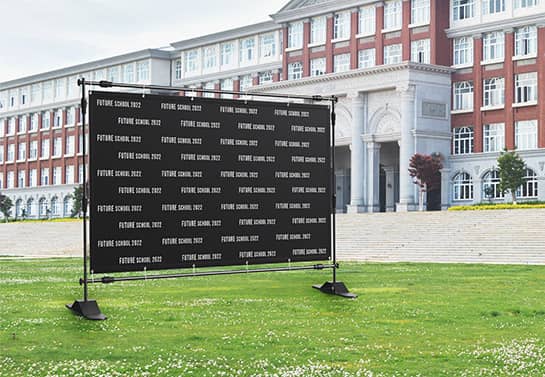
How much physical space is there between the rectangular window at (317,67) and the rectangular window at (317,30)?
4.37ft

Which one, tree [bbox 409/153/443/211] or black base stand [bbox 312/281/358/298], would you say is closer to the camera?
black base stand [bbox 312/281/358/298]

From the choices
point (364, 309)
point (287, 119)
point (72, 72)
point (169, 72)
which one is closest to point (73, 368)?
point (364, 309)

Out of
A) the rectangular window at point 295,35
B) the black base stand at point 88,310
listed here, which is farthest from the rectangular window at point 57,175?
the black base stand at point 88,310

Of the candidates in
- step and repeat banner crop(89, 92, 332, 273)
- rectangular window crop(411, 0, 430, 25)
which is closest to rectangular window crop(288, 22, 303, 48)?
rectangular window crop(411, 0, 430, 25)

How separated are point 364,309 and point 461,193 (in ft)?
141

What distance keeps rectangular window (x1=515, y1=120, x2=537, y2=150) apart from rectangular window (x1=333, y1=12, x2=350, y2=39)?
46.3 ft

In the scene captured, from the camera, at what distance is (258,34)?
233 ft

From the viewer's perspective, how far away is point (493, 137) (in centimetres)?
5506

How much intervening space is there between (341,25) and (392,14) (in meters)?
4.36

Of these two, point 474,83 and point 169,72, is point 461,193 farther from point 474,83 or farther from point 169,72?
point 169,72

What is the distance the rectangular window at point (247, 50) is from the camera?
235 feet

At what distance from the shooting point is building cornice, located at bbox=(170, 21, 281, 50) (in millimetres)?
69562

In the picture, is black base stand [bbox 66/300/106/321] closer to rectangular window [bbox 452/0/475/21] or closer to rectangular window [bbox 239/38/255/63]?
rectangular window [bbox 452/0/475/21]

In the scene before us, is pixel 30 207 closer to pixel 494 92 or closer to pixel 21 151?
pixel 21 151
